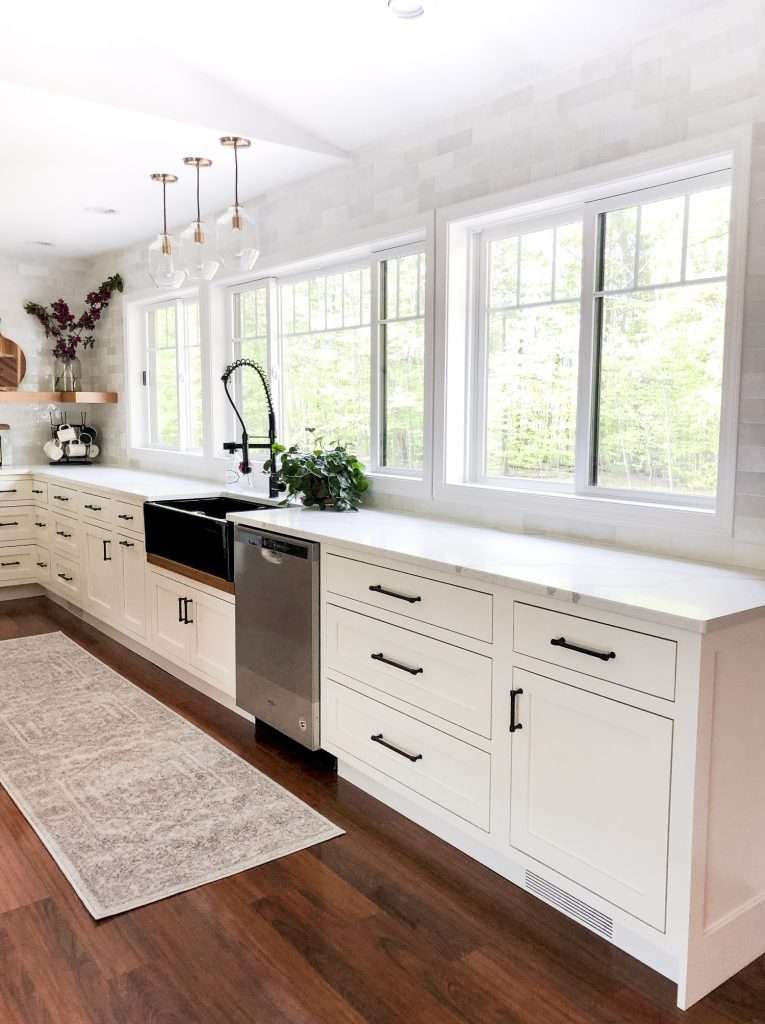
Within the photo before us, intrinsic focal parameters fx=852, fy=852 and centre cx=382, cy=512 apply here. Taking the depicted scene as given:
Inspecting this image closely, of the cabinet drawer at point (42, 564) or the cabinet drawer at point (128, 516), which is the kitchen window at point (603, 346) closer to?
the cabinet drawer at point (128, 516)

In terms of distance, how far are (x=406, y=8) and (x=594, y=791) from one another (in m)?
2.30

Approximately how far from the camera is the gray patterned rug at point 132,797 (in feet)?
8.11

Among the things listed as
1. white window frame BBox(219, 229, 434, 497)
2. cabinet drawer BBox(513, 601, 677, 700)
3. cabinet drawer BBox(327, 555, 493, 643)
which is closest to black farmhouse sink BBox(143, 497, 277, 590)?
white window frame BBox(219, 229, 434, 497)

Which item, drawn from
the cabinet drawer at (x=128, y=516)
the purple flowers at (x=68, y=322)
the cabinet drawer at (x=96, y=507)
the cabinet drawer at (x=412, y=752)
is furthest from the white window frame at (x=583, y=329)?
the purple flowers at (x=68, y=322)

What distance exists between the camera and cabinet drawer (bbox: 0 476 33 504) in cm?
577

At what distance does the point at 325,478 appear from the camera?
3.67 m

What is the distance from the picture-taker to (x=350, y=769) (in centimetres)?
304

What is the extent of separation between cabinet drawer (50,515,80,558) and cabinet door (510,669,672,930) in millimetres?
3724

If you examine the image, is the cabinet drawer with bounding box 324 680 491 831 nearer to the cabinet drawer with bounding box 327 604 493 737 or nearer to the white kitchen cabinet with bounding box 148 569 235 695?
the cabinet drawer with bounding box 327 604 493 737

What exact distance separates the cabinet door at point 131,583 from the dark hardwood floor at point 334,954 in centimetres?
185

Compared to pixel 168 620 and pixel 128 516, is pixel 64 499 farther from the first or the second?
pixel 168 620

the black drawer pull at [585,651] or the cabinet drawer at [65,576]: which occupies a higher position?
the black drawer pull at [585,651]

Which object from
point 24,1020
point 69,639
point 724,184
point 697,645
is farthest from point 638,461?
point 69,639

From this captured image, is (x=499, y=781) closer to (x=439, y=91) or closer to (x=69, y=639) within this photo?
(x=439, y=91)
